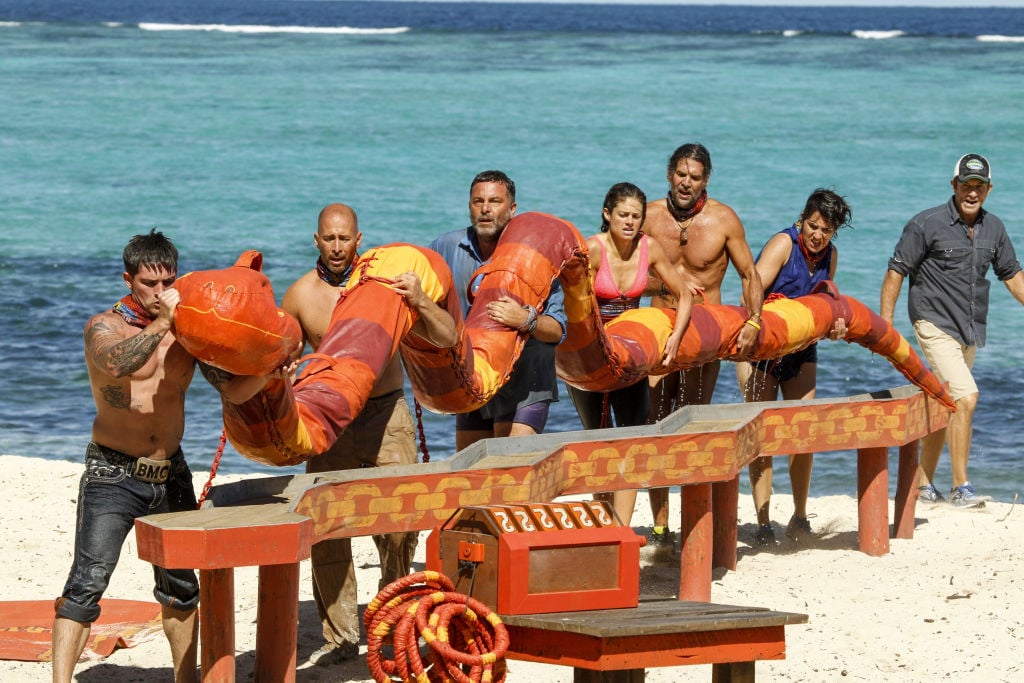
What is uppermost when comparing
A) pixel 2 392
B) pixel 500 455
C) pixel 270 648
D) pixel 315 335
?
pixel 315 335

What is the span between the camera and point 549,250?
21.6 ft

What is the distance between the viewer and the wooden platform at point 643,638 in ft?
14.5

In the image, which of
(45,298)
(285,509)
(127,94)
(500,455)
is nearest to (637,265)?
(500,455)

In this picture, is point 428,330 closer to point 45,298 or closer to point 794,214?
point 45,298

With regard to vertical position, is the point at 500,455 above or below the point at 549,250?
below

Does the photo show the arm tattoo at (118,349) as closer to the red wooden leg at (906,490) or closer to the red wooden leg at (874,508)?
the red wooden leg at (874,508)

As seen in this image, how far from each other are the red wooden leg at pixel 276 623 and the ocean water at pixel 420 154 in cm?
640

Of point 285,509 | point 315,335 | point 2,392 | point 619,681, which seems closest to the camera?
point 619,681

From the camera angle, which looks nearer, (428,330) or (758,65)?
(428,330)

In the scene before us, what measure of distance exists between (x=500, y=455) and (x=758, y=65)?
50.2 meters

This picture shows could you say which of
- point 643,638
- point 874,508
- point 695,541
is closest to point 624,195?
point 695,541

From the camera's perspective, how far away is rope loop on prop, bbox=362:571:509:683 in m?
4.51

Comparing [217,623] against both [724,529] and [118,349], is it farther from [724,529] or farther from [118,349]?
[724,529]

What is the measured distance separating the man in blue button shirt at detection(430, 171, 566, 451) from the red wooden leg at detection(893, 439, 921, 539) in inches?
99.9
